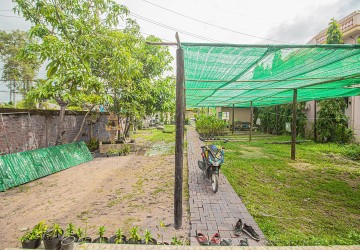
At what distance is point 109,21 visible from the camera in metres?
7.25

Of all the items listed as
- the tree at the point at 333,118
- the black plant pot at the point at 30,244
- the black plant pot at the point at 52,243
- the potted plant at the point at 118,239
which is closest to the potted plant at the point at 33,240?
the black plant pot at the point at 30,244

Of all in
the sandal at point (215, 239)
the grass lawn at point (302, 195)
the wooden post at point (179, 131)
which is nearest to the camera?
the sandal at point (215, 239)

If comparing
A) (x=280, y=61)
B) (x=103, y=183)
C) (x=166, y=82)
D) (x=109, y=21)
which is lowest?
(x=103, y=183)

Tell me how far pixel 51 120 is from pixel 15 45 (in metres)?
23.8

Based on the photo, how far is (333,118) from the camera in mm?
10961

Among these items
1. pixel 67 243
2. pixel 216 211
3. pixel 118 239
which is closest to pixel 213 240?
pixel 216 211

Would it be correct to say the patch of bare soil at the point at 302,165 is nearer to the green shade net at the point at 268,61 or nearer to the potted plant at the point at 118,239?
the green shade net at the point at 268,61

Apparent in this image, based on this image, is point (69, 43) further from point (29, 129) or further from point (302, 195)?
point (302, 195)

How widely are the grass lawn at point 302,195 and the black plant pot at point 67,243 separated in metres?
2.49

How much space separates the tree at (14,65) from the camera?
23.6 meters

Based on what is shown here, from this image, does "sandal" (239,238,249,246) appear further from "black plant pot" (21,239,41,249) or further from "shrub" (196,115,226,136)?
"shrub" (196,115,226,136)

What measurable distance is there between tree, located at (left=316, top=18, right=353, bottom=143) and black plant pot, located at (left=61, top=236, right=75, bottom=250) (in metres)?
12.7

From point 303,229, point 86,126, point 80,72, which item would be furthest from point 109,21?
point 303,229

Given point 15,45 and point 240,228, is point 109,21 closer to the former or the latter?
point 240,228
